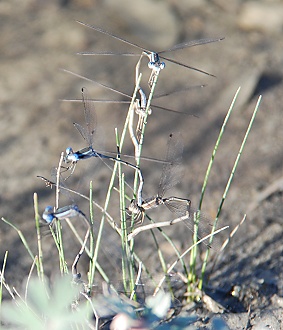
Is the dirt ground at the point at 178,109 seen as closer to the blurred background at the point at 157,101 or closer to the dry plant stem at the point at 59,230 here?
the blurred background at the point at 157,101

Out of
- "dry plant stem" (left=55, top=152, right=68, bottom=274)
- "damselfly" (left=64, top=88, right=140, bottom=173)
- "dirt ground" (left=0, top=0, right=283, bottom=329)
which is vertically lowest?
"dirt ground" (left=0, top=0, right=283, bottom=329)

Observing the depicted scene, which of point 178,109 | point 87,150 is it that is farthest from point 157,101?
point 87,150

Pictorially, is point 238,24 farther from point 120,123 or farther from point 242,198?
point 242,198

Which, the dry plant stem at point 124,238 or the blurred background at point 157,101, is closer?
the dry plant stem at point 124,238

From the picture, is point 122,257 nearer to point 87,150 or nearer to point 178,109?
point 87,150

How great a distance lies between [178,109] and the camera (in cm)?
256

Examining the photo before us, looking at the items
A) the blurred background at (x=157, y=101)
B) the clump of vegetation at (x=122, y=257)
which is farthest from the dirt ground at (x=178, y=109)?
the clump of vegetation at (x=122, y=257)

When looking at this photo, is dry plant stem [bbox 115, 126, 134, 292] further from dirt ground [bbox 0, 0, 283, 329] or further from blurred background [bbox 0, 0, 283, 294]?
blurred background [bbox 0, 0, 283, 294]

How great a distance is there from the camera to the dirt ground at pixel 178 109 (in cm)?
181

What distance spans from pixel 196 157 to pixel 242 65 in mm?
674

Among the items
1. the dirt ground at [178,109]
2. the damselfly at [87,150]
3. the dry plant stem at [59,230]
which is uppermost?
the damselfly at [87,150]

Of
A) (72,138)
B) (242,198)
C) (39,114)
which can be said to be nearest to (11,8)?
(39,114)

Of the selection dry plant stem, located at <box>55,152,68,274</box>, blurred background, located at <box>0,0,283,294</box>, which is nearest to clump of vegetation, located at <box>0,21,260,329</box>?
dry plant stem, located at <box>55,152,68,274</box>

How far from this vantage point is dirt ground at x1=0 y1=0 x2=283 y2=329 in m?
1.81
